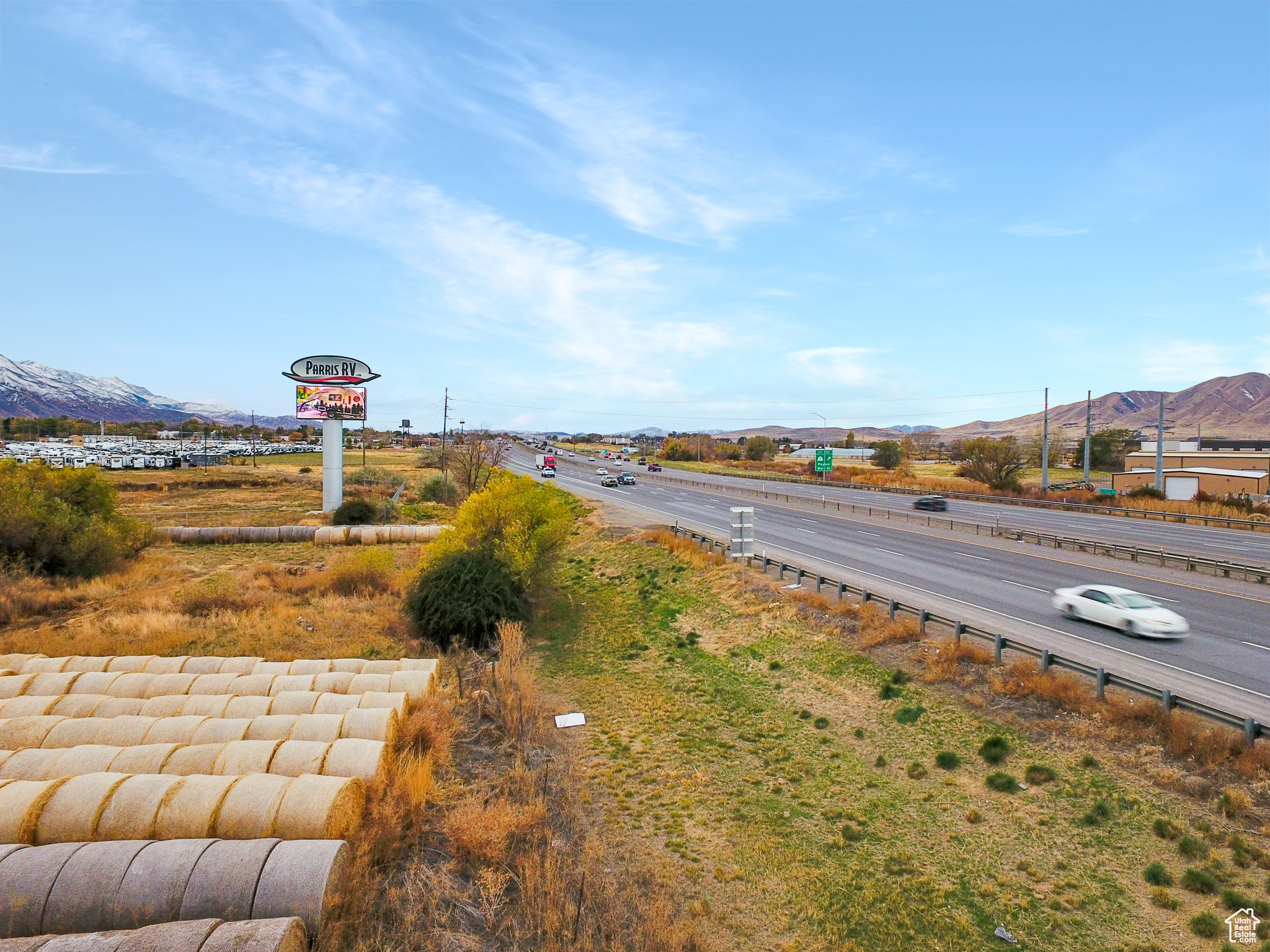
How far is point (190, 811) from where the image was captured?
10141mm

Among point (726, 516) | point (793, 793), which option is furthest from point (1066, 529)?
point (793, 793)

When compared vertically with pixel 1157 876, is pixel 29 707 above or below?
above

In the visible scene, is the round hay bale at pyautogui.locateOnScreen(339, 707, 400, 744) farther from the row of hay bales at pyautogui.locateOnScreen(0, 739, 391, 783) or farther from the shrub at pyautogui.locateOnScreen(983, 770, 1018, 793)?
the shrub at pyautogui.locateOnScreen(983, 770, 1018, 793)

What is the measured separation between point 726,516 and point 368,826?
41.4 metres

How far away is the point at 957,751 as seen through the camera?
48.5 ft

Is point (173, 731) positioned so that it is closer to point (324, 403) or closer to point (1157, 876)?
point (1157, 876)

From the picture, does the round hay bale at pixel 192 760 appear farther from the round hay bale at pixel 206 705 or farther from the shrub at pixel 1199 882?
the shrub at pixel 1199 882

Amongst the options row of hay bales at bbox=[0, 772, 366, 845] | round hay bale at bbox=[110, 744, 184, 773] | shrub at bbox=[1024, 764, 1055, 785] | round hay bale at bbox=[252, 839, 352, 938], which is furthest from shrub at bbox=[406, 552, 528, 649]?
shrub at bbox=[1024, 764, 1055, 785]

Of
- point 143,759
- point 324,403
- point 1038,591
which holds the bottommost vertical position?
point 143,759

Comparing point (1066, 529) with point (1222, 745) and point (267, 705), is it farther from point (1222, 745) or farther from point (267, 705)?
point (267, 705)

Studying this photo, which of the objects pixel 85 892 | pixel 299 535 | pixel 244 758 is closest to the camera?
pixel 85 892

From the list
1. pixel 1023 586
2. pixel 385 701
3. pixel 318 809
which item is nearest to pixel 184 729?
Result: pixel 385 701

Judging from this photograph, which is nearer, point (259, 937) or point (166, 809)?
point (259, 937)

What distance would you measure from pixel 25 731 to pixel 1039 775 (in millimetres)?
20738
